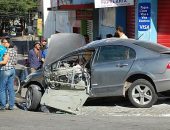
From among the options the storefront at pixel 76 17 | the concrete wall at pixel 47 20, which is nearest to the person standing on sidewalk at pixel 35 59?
the storefront at pixel 76 17

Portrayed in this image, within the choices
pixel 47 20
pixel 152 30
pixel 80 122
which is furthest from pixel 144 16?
pixel 47 20

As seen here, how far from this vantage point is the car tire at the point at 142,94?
11.3 metres

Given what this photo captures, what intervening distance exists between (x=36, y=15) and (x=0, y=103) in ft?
148

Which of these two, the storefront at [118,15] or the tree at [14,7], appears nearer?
the storefront at [118,15]

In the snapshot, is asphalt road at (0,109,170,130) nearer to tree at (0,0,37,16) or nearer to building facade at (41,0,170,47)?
building facade at (41,0,170,47)

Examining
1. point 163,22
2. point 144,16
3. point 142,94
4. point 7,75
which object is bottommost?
point 142,94

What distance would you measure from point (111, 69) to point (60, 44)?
2.45 meters

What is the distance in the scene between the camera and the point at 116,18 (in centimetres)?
1997

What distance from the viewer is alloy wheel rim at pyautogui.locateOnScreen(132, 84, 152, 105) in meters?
11.3

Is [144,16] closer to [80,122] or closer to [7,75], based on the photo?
[7,75]

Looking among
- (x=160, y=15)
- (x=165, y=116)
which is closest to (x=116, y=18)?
(x=160, y=15)

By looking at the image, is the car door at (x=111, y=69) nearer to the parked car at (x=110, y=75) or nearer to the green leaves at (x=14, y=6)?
the parked car at (x=110, y=75)

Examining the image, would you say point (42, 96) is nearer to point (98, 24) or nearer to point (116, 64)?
point (116, 64)

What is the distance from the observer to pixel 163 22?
55.2 ft
